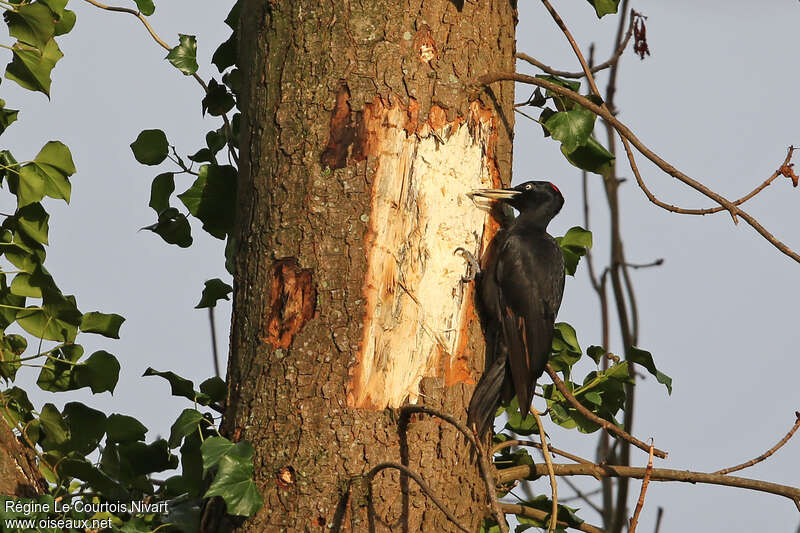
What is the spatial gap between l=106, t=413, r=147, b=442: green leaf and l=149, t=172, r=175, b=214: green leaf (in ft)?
2.46

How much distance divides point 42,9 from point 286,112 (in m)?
0.85

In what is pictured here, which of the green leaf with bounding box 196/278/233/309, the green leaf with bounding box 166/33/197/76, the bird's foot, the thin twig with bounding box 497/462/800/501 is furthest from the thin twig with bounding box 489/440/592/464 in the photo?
the green leaf with bounding box 166/33/197/76

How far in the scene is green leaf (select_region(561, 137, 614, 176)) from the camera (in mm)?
3111

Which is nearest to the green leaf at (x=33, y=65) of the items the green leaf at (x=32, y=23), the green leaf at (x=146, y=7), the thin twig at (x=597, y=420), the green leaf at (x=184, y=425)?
the green leaf at (x=32, y=23)

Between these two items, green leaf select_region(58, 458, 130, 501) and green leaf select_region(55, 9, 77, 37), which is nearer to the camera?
green leaf select_region(58, 458, 130, 501)

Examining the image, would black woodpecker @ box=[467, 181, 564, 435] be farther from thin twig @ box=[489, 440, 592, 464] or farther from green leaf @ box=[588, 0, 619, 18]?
green leaf @ box=[588, 0, 619, 18]

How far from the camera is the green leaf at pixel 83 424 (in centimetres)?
294

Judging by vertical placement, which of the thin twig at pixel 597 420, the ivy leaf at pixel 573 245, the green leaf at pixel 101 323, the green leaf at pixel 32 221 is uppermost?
the ivy leaf at pixel 573 245

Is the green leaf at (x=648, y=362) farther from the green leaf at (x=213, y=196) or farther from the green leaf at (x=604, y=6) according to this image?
the green leaf at (x=213, y=196)

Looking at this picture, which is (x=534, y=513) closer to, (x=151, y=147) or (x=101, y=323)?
(x=101, y=323)

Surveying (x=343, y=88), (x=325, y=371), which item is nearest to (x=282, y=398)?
(x=325, y=371)

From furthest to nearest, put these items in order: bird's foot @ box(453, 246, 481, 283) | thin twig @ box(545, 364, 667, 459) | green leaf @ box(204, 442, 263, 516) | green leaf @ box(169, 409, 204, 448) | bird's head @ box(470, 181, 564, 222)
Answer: bird's head @ box(470, 181, 564, 222)
bird's foot @ box(453, 246, 481, 283)
green leaf @ box(169, 409, 204, 448)
thin twig @ box(545, 364, 667, 459)
green leaf @ box(204, 442, 263, 516)

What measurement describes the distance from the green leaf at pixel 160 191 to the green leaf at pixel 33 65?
49 centimetres

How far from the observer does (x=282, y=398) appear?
8.27 feet
